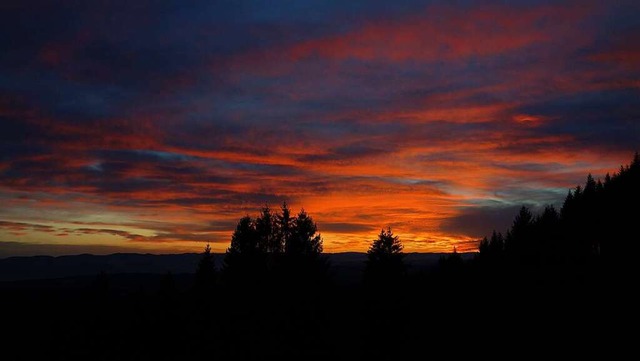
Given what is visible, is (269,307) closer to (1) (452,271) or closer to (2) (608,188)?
(1) (452,271)

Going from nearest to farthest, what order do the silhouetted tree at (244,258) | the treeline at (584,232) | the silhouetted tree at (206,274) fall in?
1. the silhouetted tree at (244,258)
2. the silhouetted tree at (206,274)
3. the treeline at (584,232)

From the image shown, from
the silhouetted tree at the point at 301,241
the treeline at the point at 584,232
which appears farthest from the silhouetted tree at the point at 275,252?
the treeline at the point at 584,232

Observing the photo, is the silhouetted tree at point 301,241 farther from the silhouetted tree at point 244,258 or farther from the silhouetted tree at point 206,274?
the silhouetted tree at point 206,274

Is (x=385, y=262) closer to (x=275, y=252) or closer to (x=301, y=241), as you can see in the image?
(x=301, y=241)

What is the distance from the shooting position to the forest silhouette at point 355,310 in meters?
24.5

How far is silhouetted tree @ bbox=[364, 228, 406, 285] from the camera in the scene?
2516 cm

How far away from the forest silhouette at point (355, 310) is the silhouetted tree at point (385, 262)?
5 cm

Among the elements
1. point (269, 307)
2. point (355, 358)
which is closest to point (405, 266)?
point (355, 358)

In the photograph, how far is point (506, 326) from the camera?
133ft

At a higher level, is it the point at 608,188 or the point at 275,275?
the point at 608,188

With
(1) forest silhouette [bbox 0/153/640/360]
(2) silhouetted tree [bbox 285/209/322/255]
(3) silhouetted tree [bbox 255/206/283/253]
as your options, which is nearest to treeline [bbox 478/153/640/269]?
(1) forest silhouette [bbox 0/153/640/360]

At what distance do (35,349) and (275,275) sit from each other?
62.2 meters

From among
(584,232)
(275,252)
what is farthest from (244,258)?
(584,232)

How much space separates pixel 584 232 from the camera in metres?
84.5
